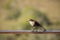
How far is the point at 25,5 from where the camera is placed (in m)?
3.14

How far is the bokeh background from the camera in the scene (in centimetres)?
312

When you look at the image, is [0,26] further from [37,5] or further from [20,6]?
[37,5]

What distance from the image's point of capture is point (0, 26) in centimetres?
315

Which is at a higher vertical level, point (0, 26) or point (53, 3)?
point (53, 3)

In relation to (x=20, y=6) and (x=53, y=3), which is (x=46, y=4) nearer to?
(x=53, y=3)

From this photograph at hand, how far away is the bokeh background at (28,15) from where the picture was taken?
3121 mm

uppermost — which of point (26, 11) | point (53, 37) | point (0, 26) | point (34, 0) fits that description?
point (34, 0)

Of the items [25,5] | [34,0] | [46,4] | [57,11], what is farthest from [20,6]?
[57,11]

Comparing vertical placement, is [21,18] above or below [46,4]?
below

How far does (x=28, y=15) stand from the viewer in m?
3.14

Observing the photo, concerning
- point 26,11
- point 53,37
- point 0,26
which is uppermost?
point 26,11

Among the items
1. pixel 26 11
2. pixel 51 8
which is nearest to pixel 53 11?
pixel 51 8

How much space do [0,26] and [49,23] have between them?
964mm

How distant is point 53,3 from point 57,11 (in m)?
0.17
